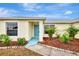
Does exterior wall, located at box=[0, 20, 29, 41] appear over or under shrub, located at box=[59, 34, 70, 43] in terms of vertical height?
over

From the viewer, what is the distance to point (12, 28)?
27.3 feet

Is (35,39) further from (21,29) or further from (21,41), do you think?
(21,29)

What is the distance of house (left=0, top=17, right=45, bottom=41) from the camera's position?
822 cm

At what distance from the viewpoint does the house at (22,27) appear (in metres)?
8.22

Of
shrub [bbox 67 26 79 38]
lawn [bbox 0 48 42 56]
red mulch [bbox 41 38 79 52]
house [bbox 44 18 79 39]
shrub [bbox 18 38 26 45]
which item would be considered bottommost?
lawn [bbox 0 48 42 56]

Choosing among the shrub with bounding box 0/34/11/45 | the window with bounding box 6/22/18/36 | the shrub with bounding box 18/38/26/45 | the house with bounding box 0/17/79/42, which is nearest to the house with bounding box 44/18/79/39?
the house with bounding box 0/17/79/42

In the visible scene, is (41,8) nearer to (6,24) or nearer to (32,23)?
(32,23)

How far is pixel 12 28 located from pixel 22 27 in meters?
0.36

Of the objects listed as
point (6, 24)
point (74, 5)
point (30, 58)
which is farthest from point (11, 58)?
point (74, 5)

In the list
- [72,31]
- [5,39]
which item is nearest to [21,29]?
[5,39]

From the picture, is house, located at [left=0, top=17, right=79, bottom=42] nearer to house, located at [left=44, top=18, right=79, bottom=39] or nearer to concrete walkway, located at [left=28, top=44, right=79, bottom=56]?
house, located at [left=44, top=18, right=79, bottom=39]

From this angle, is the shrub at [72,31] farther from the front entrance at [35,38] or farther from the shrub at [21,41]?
the shrub at [21,41]

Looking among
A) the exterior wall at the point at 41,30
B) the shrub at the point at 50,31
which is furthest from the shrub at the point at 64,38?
the exterior wall at the point at 41,30

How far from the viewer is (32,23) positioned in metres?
8.45
